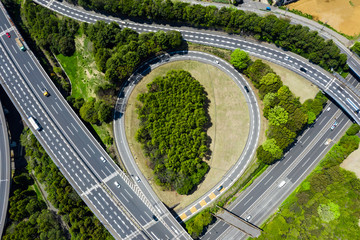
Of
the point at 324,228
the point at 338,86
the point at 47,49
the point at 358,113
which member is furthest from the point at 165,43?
the point at 324,228

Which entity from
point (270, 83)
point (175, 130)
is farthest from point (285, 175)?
point (175, 130)

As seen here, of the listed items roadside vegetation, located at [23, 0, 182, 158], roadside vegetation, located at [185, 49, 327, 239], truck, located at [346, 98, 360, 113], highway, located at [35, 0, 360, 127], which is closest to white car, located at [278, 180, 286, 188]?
roadside vegetation, located at [185, 49, 327, 239]

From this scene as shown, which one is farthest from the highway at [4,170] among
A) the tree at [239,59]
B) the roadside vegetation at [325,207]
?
the roadside vegetation at [325,207]

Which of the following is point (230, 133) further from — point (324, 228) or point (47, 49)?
point (47, 49)

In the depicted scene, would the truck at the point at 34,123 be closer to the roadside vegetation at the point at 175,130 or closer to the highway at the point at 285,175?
the roadside vegetation at the point at 175,130

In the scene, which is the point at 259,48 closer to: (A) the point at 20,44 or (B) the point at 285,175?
(B) the point at 285,175

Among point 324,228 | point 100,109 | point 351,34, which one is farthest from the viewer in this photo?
point 351,34
